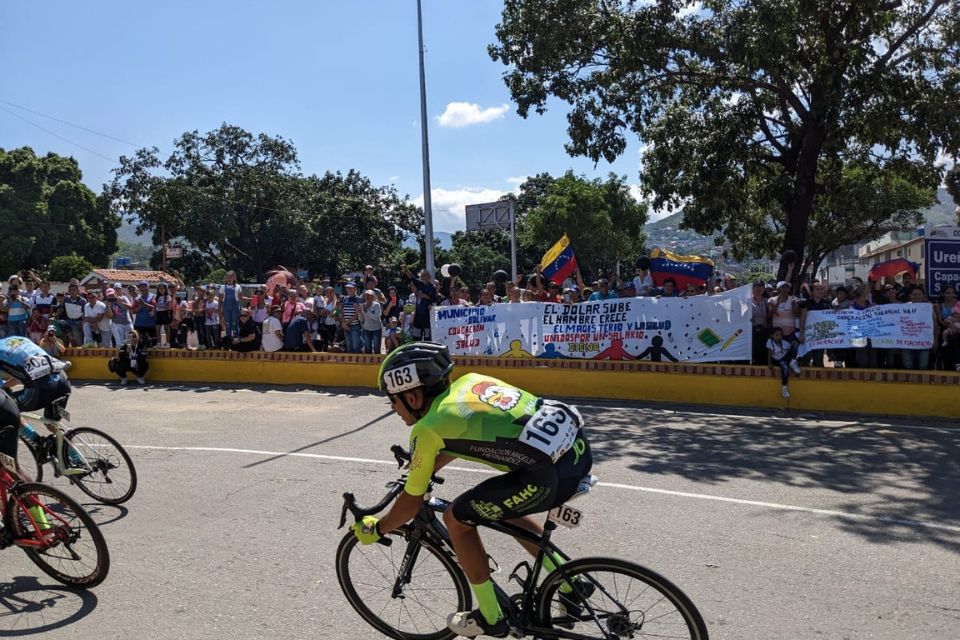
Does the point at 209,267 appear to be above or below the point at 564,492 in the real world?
above

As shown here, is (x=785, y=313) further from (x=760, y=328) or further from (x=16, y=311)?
(x=16, y=311)

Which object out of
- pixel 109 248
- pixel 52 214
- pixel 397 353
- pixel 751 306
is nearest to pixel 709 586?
pixel 397 353

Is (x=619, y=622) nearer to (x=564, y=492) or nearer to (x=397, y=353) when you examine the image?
(x=564, y=492)

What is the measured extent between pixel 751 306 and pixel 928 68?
22.9ft

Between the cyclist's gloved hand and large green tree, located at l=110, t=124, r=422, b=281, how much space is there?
4702cm

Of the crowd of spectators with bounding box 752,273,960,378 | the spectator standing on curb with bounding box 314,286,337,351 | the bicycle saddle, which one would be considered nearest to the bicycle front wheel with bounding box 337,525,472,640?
the bicycle saddle

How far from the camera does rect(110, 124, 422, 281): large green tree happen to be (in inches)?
1886

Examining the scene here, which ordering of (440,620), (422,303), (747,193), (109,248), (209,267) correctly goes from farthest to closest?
Result: (109,248) → (209,267) → (747,193) → (422,303) → (440,620)

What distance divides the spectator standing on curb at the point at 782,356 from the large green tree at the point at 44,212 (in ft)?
173

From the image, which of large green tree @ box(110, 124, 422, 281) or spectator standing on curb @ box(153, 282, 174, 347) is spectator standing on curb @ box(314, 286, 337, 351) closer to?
spectator standing on curb @ box(153, 282, 174, 347)

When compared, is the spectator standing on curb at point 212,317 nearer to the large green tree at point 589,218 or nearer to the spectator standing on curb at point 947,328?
the spectator standing on curb at point 947,328

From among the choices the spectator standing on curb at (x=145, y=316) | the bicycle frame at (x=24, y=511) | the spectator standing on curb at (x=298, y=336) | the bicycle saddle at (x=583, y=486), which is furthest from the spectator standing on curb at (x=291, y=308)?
the bicycle saddle at (x=583, y=486)

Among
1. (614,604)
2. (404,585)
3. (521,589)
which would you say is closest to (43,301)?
(404,585)

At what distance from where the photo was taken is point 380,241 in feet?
182
